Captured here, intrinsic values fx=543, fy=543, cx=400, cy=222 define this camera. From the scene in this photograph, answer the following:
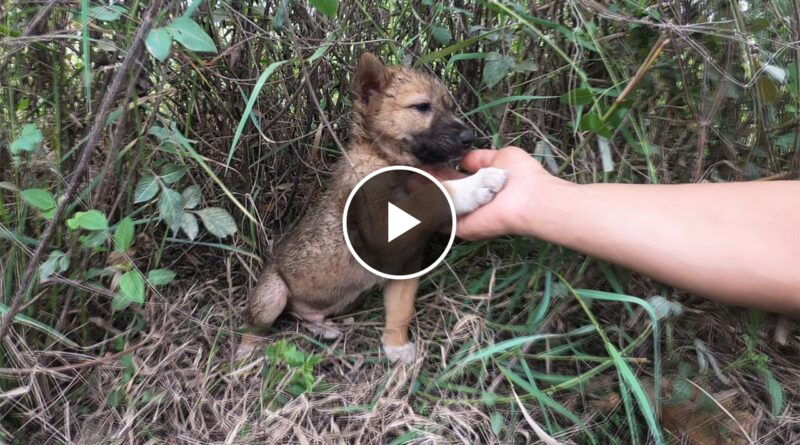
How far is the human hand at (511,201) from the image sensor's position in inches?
93.8

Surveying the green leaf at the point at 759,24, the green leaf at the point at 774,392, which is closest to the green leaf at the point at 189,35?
the green leaf at the point at 759,24

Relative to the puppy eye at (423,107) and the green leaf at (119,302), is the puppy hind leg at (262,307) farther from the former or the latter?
the puppy eye at (423,107)

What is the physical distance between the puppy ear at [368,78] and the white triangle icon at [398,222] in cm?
64

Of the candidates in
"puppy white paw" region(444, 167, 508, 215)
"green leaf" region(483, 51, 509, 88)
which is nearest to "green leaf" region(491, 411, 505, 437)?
"puppy white paw" region(444, 167, 508, 215)

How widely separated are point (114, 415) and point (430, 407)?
1.37m

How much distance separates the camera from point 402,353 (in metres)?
2.72

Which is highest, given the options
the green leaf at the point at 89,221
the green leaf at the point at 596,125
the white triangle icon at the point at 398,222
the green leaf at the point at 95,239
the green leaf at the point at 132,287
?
the green leaf at the point at 596,125

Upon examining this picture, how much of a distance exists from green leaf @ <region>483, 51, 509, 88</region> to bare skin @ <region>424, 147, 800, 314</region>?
1.74 ft

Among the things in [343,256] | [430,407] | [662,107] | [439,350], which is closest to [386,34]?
[343,256]

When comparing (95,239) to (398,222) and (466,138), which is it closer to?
(398,222)

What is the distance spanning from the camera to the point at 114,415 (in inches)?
92.1

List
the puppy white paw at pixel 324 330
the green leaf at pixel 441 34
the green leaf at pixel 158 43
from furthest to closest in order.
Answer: the puppy white paw at pixel 324 330 < the green leaf at pixel 441 34 < the green leaf at pixel 158 43

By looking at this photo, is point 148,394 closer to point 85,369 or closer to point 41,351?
point 85,369

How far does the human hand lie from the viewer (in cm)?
238
